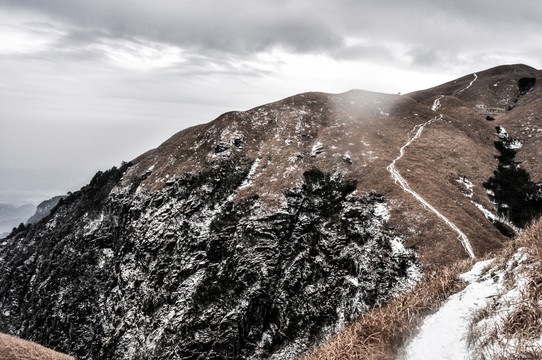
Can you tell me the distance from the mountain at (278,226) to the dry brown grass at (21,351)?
20.7 metres

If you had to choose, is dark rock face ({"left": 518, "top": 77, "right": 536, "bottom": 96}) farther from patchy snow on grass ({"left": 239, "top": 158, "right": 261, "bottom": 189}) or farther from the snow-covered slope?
the snow-covered slope

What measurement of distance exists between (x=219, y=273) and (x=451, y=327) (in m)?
39.9

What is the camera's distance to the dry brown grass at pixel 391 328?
7.19 metres

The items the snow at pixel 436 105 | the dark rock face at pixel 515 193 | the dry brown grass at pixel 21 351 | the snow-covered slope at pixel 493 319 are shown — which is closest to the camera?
the snow-covered slope at pixel 493 319

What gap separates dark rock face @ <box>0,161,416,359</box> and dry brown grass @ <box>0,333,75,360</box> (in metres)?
17.0

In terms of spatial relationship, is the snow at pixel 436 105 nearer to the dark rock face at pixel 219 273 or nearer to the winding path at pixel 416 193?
the winding path at pixel 416 193

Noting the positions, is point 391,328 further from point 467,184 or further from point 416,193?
point 467,184

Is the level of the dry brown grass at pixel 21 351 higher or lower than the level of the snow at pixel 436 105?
lower

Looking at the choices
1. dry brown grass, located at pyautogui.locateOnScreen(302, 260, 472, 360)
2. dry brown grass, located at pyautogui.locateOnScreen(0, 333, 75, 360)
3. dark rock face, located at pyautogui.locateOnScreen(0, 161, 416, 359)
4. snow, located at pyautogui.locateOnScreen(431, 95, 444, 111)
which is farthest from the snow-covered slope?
snow, located at pyautogui.locateOnScreen(431, 95, 444, 111)

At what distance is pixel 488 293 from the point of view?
8000 mm

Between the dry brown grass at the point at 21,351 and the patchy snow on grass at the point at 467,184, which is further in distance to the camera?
the patchy snow on grass at the point at 467,184

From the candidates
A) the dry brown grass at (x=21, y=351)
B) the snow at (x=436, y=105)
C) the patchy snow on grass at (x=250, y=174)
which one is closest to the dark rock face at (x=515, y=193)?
the snow at (x=436, y=105)

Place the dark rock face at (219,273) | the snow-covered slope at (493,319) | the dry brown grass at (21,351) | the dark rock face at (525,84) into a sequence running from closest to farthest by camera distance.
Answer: the snow-covered slope at (493,319) → the dry brown grass at (21,351) → the dark rock face at (219,273) → the dark rock face at (525,84)

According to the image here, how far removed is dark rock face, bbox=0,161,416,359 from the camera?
36.6 metres
